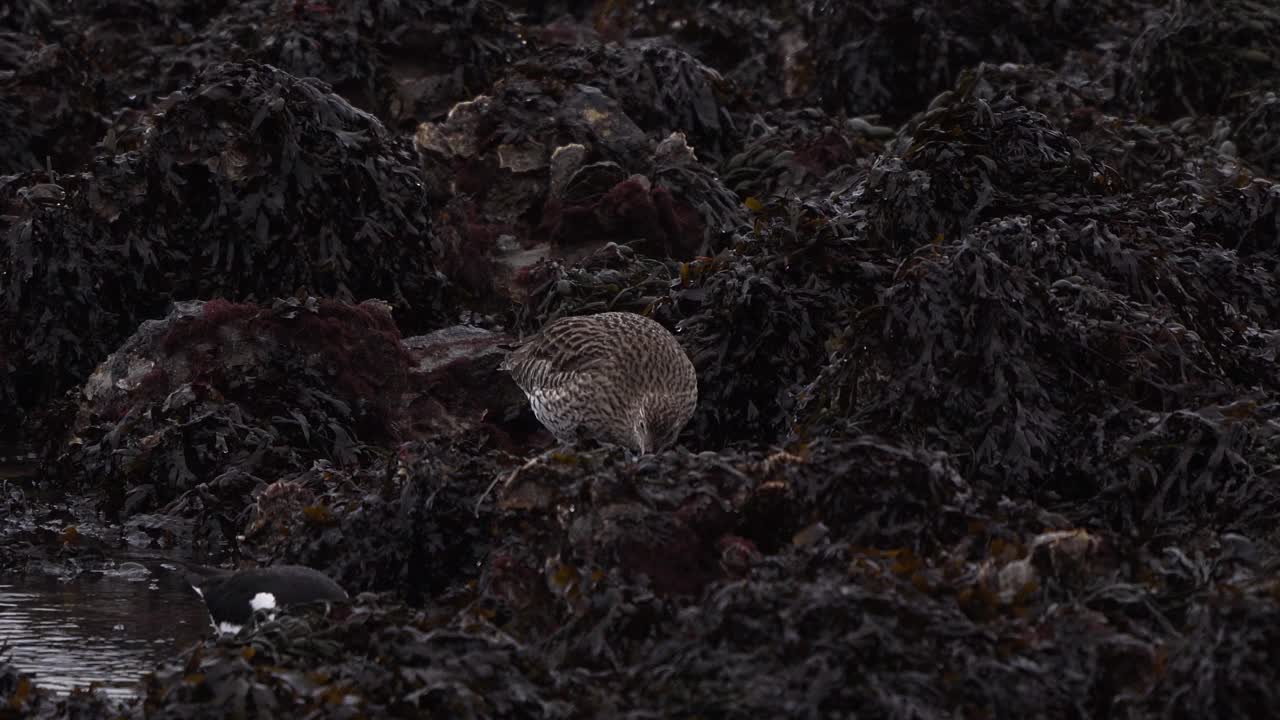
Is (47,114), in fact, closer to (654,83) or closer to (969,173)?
(654,83)

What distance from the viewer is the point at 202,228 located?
10.7 meters

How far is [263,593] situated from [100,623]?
1.15 meters

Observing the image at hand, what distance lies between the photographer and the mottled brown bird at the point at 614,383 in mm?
7723

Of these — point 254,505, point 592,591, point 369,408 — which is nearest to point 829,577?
point 592,591

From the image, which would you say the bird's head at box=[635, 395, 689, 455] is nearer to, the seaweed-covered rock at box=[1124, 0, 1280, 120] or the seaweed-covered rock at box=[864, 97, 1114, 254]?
the seaweed-covered rock at box=[864, 97, 1114, 254]

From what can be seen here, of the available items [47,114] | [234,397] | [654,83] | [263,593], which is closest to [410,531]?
[263,593]

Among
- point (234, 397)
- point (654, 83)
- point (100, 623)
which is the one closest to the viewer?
point (100, 623)

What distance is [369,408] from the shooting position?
30.4 feet

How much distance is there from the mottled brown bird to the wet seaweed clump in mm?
2640

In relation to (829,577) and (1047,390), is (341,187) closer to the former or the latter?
(1047,390)

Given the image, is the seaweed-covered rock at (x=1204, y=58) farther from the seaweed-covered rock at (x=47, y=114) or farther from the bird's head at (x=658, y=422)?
the seaweed-covered rock at (x=47, y=114)

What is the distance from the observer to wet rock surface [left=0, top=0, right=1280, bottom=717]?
525 cm

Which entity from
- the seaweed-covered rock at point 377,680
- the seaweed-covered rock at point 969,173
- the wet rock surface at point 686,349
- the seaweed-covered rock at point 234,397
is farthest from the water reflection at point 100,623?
the seaweed-covered rock at point 969,173

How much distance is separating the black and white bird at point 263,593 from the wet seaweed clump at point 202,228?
170 inches
